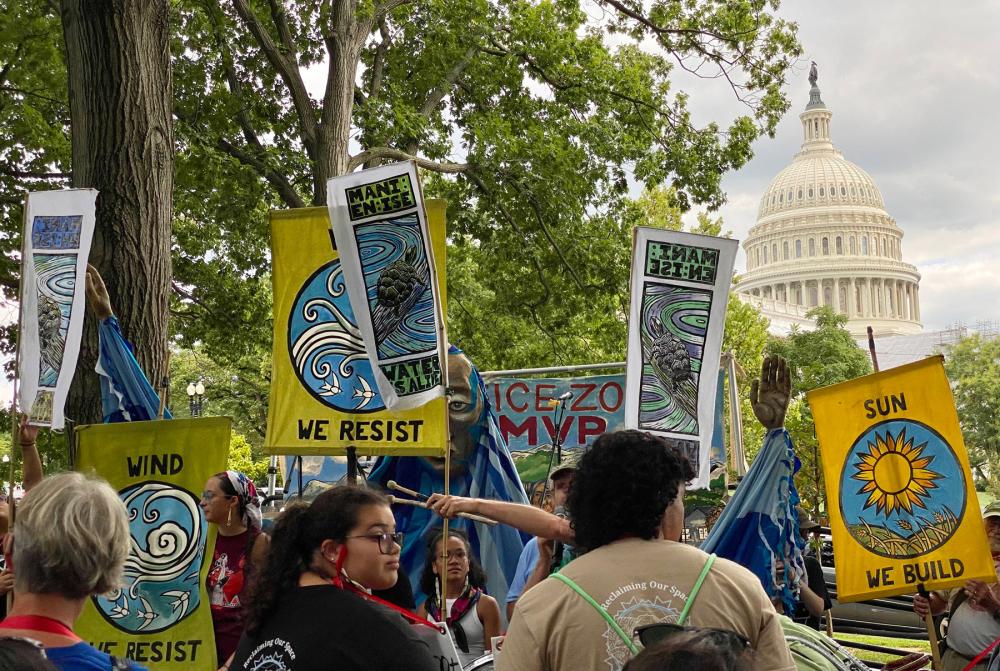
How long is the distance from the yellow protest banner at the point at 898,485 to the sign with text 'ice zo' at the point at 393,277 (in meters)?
1.89

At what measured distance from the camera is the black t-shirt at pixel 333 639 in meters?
2.92

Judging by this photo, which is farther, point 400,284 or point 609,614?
point 400,284

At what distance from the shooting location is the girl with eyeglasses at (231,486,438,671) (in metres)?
2.94

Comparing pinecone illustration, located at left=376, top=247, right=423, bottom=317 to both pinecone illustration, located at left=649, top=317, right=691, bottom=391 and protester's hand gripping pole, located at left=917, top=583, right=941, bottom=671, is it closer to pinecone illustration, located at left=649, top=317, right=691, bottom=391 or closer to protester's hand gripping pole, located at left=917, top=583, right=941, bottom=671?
pinecone illustration, located at left=649, top=317, right=691, bottom=391

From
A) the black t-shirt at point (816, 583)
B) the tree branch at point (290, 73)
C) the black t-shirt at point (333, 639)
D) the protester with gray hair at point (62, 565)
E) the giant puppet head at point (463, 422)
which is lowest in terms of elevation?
the black t-shirt at point (816, 583)

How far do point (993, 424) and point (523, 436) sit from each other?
5743 centimetres

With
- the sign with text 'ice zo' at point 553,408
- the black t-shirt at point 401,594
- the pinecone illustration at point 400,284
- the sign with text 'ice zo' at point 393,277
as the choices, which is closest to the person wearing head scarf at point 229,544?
the black t-shirt at point 401,594

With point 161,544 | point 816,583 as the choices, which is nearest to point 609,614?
point 161,544

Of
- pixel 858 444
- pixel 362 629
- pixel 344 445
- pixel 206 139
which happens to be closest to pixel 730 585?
pixel 362 629

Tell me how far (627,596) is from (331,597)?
0.74 metres

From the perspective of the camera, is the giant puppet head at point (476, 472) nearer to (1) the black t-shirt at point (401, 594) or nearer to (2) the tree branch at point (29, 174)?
(1) the black t-shirt at point (401, 594)

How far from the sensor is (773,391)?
4.90 m

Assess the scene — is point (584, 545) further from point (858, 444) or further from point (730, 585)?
point (858, 444)

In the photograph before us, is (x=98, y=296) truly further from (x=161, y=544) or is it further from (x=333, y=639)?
(x=333, y=639)
